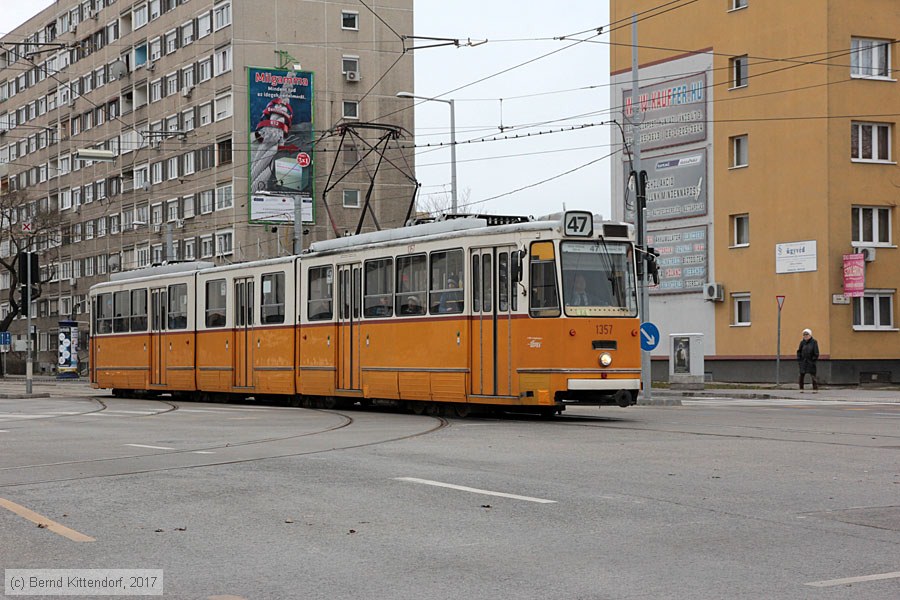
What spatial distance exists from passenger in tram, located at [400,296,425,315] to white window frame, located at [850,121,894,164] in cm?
2450

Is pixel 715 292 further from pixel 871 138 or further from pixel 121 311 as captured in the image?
pixel 121 311

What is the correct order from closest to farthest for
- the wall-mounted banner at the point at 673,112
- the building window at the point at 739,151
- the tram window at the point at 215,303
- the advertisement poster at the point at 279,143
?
1. the tram window at the point at 215,303
2. the building window at the point at 739,151
3. the wall-mounted banner at the point at 673,112
4. the advertisement poster at the point at 279,143

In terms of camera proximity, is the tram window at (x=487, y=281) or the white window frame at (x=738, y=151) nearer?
the tram window at (x=487, y=281)

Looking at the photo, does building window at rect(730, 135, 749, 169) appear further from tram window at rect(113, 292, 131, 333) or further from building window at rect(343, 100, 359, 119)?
building window at rect(343, 100, 359, 119)

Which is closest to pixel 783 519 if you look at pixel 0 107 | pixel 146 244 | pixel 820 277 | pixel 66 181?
pixel 820 277

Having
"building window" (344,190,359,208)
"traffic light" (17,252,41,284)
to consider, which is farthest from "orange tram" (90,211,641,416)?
"building window" (344,190,359,208)

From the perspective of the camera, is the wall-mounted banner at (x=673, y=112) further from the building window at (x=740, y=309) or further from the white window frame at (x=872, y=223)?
the white window frame at (x=872, y=223)

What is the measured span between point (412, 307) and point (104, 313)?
53.1ft

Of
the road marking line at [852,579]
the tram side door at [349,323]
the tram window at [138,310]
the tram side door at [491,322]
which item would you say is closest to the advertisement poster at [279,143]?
the tram window at [138,310]

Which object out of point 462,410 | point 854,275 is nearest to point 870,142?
point 854,275

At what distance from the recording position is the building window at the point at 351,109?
7050cm

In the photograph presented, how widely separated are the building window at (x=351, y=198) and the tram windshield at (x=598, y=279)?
5180 cm

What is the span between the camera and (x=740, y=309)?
4512cm

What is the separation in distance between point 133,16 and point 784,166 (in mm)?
49763
